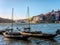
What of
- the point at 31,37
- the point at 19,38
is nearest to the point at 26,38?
the point at 19,38

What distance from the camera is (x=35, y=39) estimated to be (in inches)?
1763

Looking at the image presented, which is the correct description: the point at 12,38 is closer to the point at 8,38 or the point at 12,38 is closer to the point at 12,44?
the point at 8,38

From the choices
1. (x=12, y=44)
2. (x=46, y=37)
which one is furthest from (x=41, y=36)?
(x=12, y=44)

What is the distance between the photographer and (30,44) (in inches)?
1475

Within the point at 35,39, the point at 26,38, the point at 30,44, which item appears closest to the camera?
the point at 30,44

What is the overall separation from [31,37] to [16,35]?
177 inches

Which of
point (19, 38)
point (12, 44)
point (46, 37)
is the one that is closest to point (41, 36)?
point (46, 37)

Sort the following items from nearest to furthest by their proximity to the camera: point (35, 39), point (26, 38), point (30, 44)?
1. point (30, 44)
2. point (26, 38)
3. point (35, 39)

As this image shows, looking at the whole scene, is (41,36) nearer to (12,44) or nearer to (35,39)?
(35,39)

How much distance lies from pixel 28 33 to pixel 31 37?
50.5 inches

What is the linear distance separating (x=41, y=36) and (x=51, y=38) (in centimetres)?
213

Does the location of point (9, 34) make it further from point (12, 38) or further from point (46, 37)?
point (46, 37)

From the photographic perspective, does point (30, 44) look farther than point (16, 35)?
No

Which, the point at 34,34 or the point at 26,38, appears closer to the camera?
the point at 26,38
